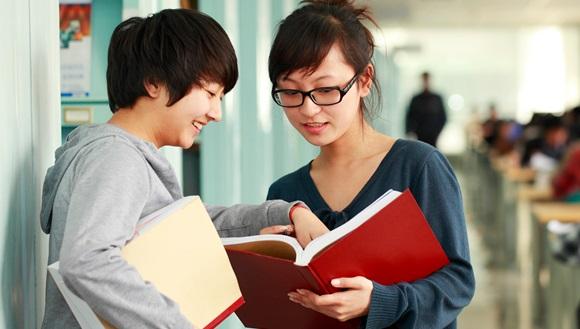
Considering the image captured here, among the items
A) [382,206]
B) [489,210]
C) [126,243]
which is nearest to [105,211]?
[126,243]

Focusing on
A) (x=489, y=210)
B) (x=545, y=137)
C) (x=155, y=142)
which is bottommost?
(x=489, y=210)

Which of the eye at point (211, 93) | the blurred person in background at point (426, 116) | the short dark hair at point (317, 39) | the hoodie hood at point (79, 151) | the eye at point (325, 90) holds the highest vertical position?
the short dark hair at point (317, 39)

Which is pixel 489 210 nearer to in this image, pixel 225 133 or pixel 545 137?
pixel 545 137

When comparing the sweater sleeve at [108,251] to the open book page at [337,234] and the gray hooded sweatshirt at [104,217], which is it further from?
the open book page at [337,234]

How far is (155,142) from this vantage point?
55.9 inches

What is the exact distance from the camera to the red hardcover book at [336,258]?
A: 55.4 inches

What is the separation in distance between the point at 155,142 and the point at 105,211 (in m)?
0.26

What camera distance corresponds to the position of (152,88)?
1.37 m

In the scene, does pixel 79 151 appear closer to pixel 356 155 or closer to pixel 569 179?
pixel 356 155

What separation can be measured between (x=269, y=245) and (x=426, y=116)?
11873mm

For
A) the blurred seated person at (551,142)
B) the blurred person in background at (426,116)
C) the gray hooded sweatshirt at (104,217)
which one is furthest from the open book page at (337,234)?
the blurred person in background at (426,116)

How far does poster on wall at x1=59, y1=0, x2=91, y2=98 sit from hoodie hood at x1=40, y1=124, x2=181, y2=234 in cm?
165

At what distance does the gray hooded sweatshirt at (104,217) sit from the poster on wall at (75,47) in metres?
1.66

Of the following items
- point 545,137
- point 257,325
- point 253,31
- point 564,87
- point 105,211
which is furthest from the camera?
point 564,87
